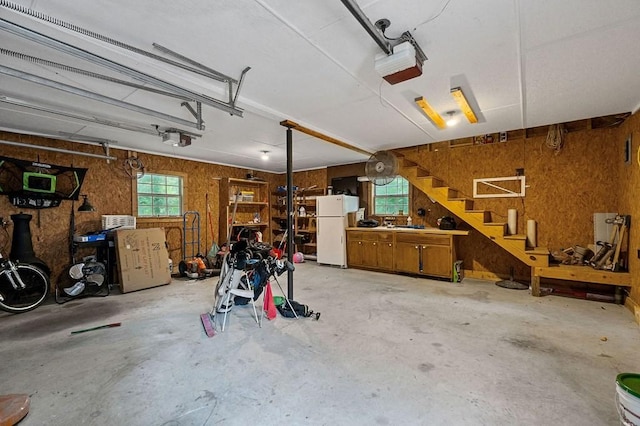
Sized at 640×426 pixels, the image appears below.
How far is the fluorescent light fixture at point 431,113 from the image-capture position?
330cm

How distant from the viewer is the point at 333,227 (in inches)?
259

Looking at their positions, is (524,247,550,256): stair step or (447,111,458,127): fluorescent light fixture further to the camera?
(524,247,550,256): stair step

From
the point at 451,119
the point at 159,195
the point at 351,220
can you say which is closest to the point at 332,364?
the point at 451,119

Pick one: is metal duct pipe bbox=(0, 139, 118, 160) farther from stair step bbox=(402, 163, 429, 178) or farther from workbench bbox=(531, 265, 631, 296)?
workbench bbox=(531, 265, 631, 296)

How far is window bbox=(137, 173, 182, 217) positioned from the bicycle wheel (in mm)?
1877

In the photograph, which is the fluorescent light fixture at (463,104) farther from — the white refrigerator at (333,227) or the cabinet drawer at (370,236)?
the white refrigerator at (333,227)

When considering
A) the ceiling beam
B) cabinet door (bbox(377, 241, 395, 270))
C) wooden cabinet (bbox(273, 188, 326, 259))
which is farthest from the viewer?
wooden cabinet (bbox(273, 188, 326, 259))

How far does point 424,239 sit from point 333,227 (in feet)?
6.85

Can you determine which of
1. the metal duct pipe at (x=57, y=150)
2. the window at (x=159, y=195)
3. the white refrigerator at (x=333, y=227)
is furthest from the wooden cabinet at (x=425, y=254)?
the metal duct pipe at (x=57, y=150)

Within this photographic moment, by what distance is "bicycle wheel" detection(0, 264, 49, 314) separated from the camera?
150 inches

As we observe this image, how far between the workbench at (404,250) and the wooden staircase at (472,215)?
12.7 inches

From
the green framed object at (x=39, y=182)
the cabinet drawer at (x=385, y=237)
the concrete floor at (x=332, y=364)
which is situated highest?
the green framed object at (x=39, y=182)

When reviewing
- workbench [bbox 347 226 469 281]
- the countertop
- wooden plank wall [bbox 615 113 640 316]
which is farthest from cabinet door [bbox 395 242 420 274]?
wooden plank wall [bbox 615 113 640 316]

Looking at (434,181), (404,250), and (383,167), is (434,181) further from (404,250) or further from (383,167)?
(404,250)
